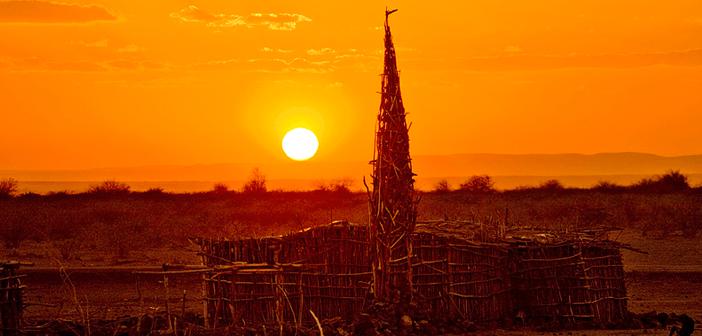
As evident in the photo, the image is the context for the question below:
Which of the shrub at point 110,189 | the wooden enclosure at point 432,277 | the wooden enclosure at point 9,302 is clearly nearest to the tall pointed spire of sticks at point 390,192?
the wooden enclosure at point 432,277

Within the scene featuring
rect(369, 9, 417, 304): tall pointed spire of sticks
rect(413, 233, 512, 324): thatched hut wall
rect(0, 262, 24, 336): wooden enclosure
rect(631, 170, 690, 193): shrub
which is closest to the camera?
rect(0, 262, 24, 336): wooden enclosure

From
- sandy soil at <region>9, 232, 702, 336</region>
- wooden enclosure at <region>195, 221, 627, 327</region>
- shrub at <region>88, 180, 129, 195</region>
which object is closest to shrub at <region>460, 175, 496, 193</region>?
shrub at <region>88, 180, 129, 195</region>

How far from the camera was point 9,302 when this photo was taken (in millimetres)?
14297

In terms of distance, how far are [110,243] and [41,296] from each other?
34.8ft

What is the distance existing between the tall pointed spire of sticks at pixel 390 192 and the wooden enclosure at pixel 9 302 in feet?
15.1

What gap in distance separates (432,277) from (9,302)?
5.73 m

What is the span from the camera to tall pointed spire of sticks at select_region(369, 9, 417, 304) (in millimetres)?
16094

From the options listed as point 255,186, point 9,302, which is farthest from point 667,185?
point 9,302

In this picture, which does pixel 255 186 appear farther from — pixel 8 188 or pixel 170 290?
pixel 170 290

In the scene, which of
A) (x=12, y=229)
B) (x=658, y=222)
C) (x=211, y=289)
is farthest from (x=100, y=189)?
(x=211, y=289)

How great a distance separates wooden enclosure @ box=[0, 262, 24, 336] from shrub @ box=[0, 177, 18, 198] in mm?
45991

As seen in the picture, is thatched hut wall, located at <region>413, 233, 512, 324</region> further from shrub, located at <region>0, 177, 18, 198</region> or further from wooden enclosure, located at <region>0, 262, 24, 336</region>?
shrub, located at <region>0, 177, 18, 198</region>

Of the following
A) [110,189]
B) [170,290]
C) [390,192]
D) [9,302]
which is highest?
[110,189]

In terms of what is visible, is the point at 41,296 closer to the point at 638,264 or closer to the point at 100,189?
the point at 638,264
